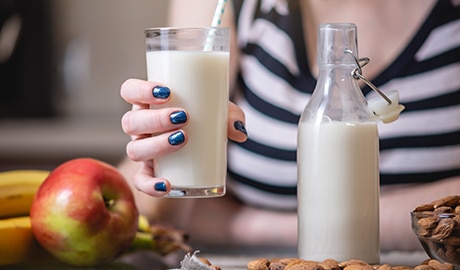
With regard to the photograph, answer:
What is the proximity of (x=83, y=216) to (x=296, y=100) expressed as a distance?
71 centimetres

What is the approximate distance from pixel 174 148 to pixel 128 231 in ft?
0.61

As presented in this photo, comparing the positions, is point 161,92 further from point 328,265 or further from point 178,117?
point 328,265

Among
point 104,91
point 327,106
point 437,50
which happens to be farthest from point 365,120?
point 104,91

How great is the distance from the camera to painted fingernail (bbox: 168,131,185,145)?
99 cm

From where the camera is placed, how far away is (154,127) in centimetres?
102

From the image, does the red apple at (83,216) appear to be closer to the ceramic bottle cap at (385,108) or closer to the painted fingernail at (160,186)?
the painted fingernail at (160,186)

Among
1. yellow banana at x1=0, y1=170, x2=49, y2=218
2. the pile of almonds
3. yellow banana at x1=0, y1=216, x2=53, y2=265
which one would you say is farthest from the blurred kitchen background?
the pile of almonds

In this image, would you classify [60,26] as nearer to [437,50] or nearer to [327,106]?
[437,50]

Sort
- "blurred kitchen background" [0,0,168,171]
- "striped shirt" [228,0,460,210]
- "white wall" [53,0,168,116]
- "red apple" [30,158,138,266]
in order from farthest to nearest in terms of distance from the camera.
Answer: "white wall" [53,0,168,116] < "blurred kitchen background" [0,0,168,171] < "striped shirt" [228,0,460,210] < "red apple" [30,158,138,266]

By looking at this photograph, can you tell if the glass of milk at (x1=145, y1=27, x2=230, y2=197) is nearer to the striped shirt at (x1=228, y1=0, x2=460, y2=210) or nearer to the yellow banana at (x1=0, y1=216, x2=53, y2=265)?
the yellow banana at (x1=0, y1=216, x2=53, y2=265)

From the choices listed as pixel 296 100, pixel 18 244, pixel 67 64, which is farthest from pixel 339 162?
pixel 67 64

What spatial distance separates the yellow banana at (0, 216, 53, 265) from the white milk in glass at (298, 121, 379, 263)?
403 millimetres

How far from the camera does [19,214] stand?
123cm

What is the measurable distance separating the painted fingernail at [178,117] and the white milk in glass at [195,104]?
0.02 meters
